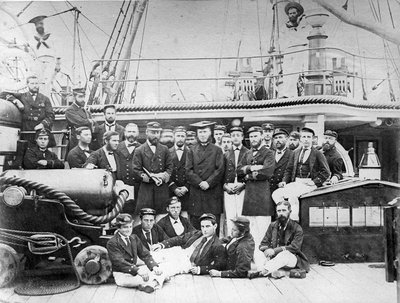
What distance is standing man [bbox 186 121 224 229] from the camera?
3721mm

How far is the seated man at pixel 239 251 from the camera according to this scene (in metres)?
3.56

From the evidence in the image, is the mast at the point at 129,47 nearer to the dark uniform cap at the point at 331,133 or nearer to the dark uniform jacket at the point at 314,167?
the dark uniform jacket at the point at 314,167

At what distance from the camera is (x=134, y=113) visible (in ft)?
12.4

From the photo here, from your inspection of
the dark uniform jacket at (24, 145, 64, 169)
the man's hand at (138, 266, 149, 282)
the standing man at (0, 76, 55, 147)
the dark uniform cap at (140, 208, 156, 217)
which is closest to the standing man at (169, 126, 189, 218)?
the dark uniform cap at (140, 208, 156, 217)

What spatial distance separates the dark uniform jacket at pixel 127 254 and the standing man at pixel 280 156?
3.74ft

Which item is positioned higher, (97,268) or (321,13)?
(321,13)

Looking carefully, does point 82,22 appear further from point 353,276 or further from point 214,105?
point 353,276

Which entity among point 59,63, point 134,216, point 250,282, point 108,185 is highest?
point 59,63

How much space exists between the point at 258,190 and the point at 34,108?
6.38 ft

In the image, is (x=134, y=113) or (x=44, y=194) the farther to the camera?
(x=134, y=113)

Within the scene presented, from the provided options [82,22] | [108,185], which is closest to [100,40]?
[82,22]

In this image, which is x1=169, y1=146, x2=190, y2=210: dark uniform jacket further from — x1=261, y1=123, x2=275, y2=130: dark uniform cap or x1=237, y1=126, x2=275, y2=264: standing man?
x1=261, y1=123, x2=275, y2=130: dark uniform cap

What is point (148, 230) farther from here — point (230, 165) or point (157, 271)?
point (230, 165)

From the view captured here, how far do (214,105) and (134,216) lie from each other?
111 cm
